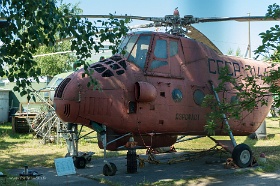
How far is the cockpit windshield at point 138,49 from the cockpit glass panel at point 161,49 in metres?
0.27

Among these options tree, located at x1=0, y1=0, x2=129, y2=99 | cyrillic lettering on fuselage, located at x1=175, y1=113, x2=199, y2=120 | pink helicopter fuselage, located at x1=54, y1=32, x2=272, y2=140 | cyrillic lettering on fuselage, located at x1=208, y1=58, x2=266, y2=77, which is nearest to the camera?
tree, located at x1=0, y1=0, x2=129, y2=99

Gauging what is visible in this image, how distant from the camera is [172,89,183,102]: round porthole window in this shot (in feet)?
35.0

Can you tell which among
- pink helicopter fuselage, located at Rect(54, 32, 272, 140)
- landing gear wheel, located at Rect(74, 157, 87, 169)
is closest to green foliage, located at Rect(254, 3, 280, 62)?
pink helicopter fuselage, located at Rect(54, 32, 272, 140)

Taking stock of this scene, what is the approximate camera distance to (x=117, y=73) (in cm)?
991

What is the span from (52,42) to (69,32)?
33 cm

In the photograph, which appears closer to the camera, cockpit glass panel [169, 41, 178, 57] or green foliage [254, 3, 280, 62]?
green foliage [254, 3, 280, 62]

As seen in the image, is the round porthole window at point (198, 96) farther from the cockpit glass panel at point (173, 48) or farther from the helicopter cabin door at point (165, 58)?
the cockpit glass panel at point (173, 48)

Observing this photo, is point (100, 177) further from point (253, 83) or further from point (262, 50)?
point (262, 50)

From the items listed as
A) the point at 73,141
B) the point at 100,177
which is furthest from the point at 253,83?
the point at 73,141

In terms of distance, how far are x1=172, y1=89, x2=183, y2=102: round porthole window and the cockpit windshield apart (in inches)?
45.9

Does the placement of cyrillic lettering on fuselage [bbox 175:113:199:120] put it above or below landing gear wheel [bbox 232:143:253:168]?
above

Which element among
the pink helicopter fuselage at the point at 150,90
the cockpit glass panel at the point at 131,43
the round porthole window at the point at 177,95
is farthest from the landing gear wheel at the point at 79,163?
the cockpit glass panel at the point at 131,43

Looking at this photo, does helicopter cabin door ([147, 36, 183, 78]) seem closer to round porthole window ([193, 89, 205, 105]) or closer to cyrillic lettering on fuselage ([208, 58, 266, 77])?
round porthole window ([193, 89, 205, 105])

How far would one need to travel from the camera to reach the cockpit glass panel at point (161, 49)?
1064cm
